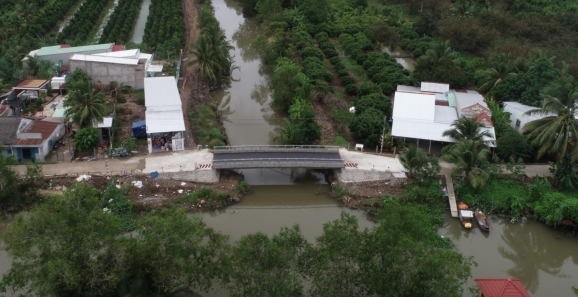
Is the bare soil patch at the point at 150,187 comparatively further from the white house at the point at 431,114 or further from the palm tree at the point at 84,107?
the white house at the point at 431,114

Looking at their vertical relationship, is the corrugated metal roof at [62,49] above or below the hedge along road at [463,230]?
above

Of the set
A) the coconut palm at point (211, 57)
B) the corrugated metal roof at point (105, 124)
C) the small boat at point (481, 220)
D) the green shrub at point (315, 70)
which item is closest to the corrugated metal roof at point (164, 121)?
the corrugated metal roof at point (105, 124)

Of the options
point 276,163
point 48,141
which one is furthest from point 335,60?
point 48,141

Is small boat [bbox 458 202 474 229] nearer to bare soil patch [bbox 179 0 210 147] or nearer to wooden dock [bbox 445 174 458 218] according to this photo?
wooden dock [bbox 445 174 458 218]

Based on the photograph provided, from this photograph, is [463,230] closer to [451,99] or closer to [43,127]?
[451,99]

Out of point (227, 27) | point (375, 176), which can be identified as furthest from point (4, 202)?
point (227, 27)

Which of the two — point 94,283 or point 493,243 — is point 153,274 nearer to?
point 94,283
